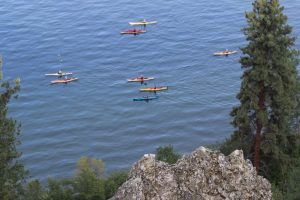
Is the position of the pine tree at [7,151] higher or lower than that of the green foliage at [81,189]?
higher

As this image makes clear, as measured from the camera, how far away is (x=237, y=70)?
7956cm

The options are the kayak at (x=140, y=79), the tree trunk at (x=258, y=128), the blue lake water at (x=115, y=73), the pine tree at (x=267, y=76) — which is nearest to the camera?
the pine tree at (x=267, y=76)

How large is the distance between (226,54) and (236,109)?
40191mm

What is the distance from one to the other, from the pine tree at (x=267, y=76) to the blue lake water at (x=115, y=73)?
2011 cm

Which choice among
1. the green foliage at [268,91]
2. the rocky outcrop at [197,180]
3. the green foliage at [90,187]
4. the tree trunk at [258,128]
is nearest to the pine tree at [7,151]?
the green foliage at [90,187]

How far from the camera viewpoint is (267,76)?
40.4 meters

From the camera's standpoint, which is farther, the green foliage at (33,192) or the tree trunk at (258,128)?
the tree trunk at (258,128)

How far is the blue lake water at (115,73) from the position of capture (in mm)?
65000

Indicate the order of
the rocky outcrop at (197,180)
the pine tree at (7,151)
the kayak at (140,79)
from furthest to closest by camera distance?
the kayak at (140,79), the pine tree at (7,151), the rocky outcrop at (197,180)

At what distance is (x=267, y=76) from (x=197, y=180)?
19.7 m

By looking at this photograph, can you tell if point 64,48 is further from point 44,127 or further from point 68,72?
point 44,127

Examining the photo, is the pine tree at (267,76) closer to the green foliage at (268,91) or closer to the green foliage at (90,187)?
the green foliage at (268,91)

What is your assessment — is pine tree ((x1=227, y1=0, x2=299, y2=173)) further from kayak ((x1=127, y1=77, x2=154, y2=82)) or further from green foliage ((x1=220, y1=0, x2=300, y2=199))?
kayak ((x1=127, y1=77, x2=154, y2=82))

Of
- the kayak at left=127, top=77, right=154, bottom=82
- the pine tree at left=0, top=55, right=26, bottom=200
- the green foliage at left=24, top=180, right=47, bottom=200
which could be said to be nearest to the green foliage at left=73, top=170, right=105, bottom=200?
the green foliage at left=24, top=180, right=47, bottom=200
